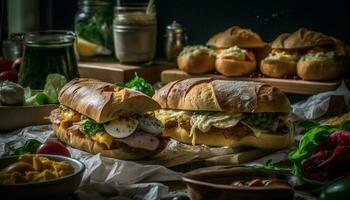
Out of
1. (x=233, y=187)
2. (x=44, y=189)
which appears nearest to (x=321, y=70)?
(x=233, y=187)

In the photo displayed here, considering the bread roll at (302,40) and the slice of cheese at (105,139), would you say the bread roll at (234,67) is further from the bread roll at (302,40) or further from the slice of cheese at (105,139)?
the slice of cheese at (105,139)

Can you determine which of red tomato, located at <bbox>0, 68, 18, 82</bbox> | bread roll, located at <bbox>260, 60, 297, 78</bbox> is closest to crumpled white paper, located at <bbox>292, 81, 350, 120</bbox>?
bread roll, located at <bbox>260, 60, 297, 78</bbox>

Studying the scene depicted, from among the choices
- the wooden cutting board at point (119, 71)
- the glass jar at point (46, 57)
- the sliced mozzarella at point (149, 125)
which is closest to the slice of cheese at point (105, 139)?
the sliced mozzarella at point (149, 125)

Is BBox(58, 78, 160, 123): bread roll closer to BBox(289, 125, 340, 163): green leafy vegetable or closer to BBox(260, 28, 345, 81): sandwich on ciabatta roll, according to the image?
BBox(289, 125, 340, 163): green leafy vegetable

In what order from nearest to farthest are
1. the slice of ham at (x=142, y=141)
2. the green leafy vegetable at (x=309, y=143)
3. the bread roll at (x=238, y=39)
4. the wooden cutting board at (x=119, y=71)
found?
1. the green leafy vegetable at (x=309, y=143)
2. the slice of ham at (x=142, y=141)
3. the bread roll at (x=238, y=39)
4. the wooden cutting board at (x=119, y=71)

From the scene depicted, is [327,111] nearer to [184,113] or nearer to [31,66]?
[184,113]

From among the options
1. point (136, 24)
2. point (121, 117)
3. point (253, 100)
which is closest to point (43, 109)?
point (121, 117)
